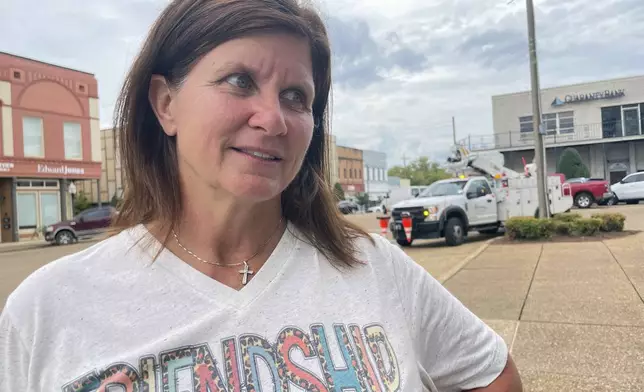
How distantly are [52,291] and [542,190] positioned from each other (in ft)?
43.0

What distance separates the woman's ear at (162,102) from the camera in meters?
1.40

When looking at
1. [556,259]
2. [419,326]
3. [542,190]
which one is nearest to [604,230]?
[542,190]

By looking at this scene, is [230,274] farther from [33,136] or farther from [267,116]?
[33,136]

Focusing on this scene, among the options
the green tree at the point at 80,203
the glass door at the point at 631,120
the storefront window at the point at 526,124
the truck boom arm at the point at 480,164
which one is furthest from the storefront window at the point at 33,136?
the glass door at the point at 631,120

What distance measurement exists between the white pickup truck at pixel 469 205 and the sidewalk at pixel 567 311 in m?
3.25

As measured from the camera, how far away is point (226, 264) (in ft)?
4.52

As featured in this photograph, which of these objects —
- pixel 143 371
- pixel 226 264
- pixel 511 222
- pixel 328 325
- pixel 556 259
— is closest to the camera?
pixel 143 371

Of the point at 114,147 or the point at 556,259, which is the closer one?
the point at 114,147

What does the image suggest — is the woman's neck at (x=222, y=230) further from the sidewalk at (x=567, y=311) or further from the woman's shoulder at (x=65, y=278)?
the sidewalk at (x=567, y=311)

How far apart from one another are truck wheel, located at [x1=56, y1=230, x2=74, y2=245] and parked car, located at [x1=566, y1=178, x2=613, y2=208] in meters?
21.7

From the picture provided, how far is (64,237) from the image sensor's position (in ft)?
68.3

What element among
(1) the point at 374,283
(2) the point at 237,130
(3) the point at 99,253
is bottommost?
(1) the point at 374,283

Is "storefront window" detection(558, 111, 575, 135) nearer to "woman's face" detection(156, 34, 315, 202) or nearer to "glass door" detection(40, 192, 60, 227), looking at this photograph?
"glass door" detection(40, 192, 60, 227)

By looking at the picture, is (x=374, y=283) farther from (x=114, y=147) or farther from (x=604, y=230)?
(x=604, y=230)
